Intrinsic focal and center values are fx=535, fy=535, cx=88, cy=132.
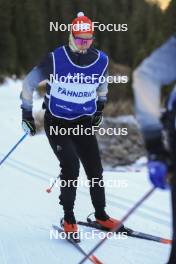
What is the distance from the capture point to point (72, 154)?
14.5 ft

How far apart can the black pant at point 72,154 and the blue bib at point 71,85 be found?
3.2 inches

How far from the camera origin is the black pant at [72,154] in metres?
4.42

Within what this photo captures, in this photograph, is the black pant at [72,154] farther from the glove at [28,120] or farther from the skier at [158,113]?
the skier at [158,113]

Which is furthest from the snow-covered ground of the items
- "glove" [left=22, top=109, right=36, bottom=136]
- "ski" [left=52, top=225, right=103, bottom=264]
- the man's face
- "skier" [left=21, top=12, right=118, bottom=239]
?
the man's face

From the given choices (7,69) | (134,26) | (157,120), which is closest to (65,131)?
(157,120)

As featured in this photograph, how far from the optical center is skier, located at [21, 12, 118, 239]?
175 inches

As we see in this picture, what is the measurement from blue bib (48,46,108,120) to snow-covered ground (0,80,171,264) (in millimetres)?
1120

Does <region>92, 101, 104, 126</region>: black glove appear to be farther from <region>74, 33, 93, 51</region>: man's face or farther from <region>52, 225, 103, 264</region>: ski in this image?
<region>52, 225, 103, 264</region>: ski

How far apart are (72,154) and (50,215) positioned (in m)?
1.33

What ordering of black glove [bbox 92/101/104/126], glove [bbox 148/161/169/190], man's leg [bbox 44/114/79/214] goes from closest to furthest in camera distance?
glove [bbox 148/161/169/190] → man's leg [bbox 44/114/79/214] → black glove [bbox 92/101/104/126]

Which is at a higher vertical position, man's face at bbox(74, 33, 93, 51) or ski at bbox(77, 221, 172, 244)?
man's face at bbox(74, 33, 93, 51)

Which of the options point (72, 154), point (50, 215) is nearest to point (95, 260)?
point (72, 154)

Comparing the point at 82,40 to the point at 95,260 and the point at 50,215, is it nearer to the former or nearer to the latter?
the point at 95,260

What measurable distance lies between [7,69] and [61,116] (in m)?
34.7
